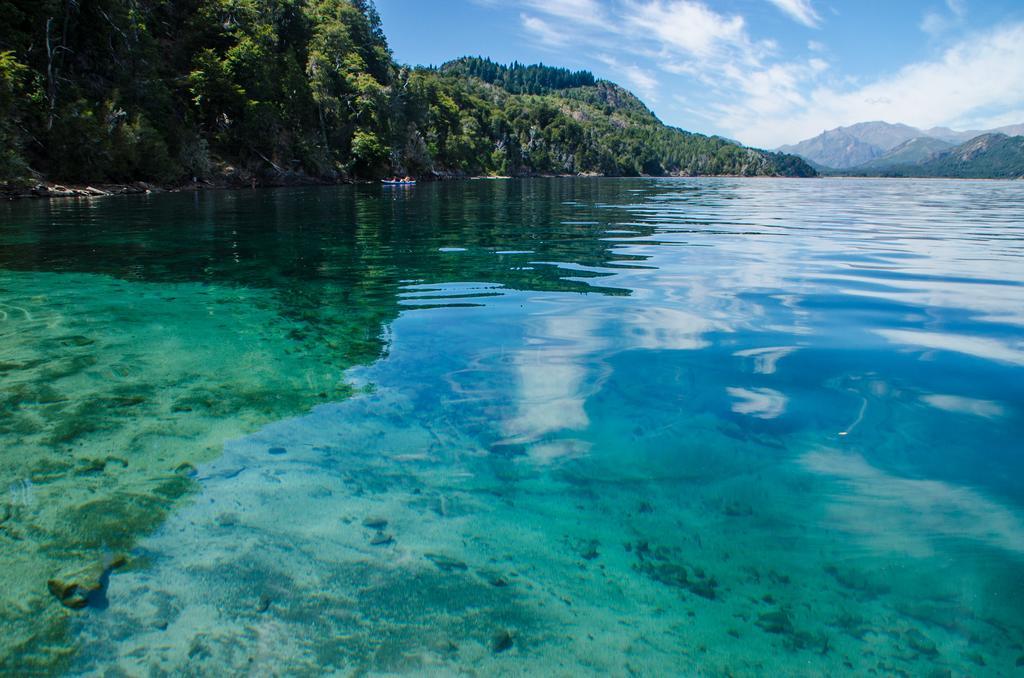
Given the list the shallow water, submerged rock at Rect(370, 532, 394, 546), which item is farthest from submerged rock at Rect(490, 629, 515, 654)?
submerged rock at Rect(370, 532, 394, 546)

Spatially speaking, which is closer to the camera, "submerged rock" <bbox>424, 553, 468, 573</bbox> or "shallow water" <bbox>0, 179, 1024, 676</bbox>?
"shallow water" <bbox>0, 179, 1024, 676</bbox>

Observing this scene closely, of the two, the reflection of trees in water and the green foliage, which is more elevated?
the green foliage

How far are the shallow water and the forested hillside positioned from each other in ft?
108

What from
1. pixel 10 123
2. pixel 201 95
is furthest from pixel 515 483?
pixel 201 95

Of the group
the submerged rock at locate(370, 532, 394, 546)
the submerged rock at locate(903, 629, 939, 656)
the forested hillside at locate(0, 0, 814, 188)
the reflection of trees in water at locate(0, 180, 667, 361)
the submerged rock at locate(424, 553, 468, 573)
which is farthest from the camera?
the forested hillside at locate(0, 0, 814, 188)

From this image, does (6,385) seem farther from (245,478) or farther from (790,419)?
(790,419)

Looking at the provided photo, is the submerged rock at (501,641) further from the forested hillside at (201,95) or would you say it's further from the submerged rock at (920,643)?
the forested hillside at (201,95)

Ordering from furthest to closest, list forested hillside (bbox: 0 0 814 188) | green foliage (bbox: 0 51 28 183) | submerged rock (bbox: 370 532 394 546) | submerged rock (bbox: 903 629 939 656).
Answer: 1. forested hillside (bbox: 0 0 814 188)
2. green foliage (bbox: 0 51 28 183)
3. submerged rock (bbox: 370 532 394 546)
4. submerged rock (bbox: 903 629 939 656)

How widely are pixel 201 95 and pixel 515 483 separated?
60.1 metres

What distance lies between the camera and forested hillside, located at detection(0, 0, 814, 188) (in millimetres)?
34812

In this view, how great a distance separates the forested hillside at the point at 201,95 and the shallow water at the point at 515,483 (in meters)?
32.9

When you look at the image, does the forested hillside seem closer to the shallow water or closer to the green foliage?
the green foliage

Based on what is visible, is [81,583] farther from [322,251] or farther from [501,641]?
[322,251]

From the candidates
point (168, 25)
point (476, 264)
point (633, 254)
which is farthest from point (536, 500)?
point (168, 25)
